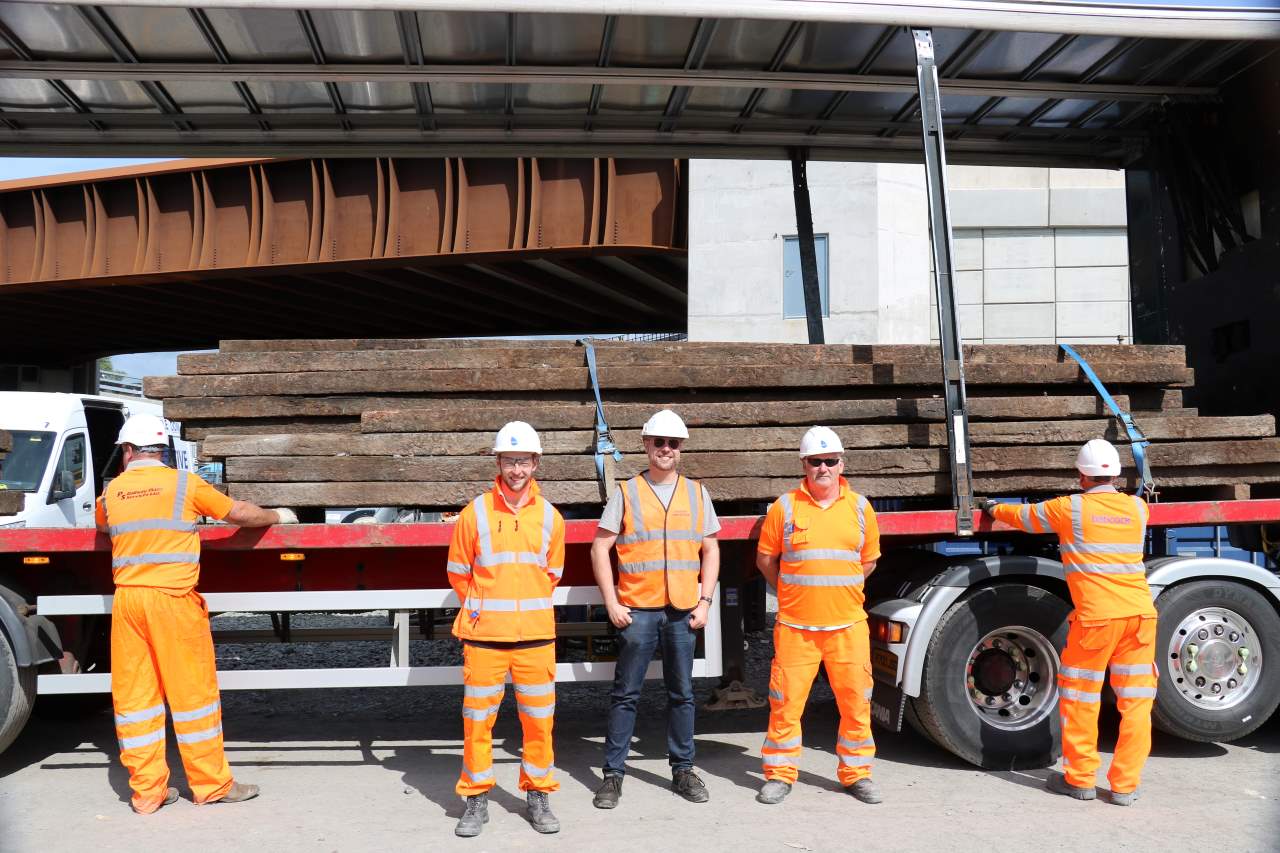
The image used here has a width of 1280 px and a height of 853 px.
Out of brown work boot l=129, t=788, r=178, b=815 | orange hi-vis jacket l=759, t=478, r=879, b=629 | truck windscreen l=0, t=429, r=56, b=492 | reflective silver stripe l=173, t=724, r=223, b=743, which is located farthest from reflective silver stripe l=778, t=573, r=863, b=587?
truck windscreen l=0, t=429, r=56, b=492

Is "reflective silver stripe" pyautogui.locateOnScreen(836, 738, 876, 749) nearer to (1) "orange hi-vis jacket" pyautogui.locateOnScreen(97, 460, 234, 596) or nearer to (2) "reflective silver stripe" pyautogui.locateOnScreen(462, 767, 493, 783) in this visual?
(2) "reflective silver stripe" pyautogui.locateOnScreen(462, 767, 493, 783)

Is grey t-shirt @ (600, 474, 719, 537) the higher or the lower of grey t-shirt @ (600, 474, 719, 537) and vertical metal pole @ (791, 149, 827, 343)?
the lower

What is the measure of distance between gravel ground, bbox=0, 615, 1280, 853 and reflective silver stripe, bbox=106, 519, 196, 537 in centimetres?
138

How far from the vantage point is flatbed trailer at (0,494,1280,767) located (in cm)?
528

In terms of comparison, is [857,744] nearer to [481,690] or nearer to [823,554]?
[823,554]

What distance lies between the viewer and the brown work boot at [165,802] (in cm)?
484

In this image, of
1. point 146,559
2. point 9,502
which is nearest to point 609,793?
point 146,559

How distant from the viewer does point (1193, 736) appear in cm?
548

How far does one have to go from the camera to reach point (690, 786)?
493 centimetres

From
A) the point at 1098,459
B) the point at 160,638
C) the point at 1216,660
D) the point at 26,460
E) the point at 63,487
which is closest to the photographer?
the point at 160,638

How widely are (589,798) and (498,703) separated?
0.80 metres

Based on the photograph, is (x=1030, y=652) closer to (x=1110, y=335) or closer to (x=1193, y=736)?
(x=1193, y=736)

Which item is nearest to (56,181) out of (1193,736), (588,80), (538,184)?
(538,184)

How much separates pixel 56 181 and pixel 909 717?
724 inches
